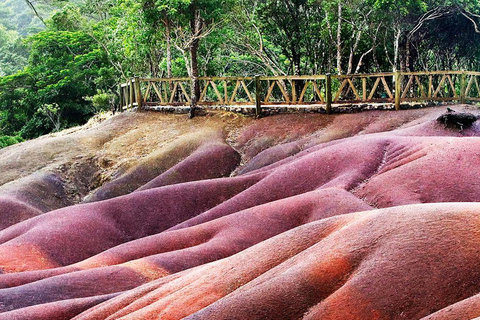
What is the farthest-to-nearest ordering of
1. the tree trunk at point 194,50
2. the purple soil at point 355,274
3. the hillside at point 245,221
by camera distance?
the tree trunk at point 194,50
the hillside at point 245,221
the purple soil at point 355,274

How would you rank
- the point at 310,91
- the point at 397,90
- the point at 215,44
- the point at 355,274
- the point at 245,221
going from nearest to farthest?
the point at 355,274
the point at 245,221
the point at 397,90
the point at 215,44
the point at 310,91

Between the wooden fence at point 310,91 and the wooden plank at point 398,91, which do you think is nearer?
the wooden plank at point 398,91

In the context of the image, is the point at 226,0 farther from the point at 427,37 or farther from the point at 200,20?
the point at 427,37

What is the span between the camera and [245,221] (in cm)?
1639

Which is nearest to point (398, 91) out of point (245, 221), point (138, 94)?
point (245, 221)

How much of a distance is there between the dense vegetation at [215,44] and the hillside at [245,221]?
216 inches

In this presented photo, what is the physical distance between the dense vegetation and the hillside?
18.0ft

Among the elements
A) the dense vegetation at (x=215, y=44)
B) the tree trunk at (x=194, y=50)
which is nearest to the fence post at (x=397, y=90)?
the dense vegetation at (x=215, y=44)

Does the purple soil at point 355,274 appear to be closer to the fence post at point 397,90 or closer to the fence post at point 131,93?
the fence post at point 397,90

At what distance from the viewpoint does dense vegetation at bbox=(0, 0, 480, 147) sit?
33.5 metres

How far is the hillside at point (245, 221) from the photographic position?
8672 millimetres

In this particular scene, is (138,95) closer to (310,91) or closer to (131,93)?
(131,93)

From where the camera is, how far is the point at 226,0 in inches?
1297

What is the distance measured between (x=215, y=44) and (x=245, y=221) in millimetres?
21891
